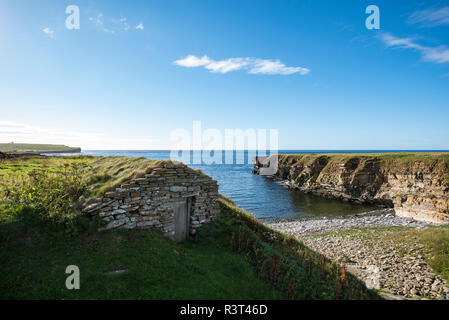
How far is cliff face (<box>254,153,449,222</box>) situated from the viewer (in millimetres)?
28344

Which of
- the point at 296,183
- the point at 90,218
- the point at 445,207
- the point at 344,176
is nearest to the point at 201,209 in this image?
the point at 90,218

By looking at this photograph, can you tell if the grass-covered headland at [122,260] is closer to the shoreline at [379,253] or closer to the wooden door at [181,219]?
the wooden door at [181,219]

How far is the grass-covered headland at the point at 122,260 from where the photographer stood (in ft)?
23.9

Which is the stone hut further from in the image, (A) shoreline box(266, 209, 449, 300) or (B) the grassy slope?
(A) shoreline box(266, 209, 449, 300)

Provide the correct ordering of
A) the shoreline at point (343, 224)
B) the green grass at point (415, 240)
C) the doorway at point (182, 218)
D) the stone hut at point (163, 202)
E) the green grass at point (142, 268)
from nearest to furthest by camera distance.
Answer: the green grass at point (142, 268)
the stone hut at point (163, 202)
the doorway at point (182, 218)
the green grass at point (415, 240)
the shoreline at point (343, 224)

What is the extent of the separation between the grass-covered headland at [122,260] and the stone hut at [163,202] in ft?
1.71

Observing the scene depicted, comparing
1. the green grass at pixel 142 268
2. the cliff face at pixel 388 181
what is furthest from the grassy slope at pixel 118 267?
the cliff face at pixel 388 181

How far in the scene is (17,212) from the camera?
944 cm

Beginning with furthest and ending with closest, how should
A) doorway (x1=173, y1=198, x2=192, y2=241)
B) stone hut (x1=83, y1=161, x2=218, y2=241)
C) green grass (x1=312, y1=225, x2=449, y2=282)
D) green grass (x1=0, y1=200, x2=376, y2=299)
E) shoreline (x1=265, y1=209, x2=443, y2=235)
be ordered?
1. shoreline (x1=265, y1=209, x2=443, y2=235)
2. green grass (x1=312, y1=225, x2=449, y2=282)
3. doorway (x1=173, y1=198, x2=192, y2=241)
4. stone hut (x1=83, y1=161, x2=218, y2=241)
5. green grass (x1=0, y1=200, x2=376, y2=299)

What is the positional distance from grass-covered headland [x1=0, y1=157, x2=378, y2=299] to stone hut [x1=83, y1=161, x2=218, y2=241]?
1.71 ft

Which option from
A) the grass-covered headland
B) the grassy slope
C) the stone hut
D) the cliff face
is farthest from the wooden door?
the cliff face

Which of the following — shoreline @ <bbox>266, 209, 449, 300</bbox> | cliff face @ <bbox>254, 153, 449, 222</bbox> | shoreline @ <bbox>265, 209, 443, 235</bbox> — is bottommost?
shoreline @ <bbox>265, 209, 443, 235</bbox>
